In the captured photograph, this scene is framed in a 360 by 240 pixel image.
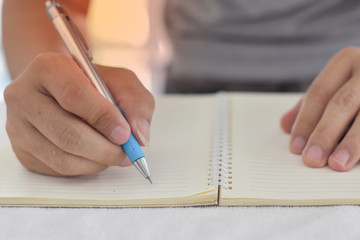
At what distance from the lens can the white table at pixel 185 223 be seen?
42cm

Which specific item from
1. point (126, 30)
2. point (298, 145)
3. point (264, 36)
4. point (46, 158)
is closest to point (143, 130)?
point (46, 158)

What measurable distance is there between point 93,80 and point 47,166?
0.13 metres

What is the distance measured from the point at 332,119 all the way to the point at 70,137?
367mm

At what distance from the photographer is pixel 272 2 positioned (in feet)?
3.00

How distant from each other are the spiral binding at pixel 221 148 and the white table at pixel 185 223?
0.05 meters

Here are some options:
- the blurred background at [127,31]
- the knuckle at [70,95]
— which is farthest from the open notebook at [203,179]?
the blurred background at [127,31]

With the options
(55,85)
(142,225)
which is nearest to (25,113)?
(55,85)

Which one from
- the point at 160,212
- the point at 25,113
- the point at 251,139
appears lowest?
the point at 251,139

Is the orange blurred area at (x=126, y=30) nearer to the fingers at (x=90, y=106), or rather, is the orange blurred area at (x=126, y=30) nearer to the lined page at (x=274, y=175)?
the lined page at (x=274, y=175)

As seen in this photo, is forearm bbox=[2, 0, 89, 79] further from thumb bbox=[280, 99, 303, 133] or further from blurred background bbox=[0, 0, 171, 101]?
blurred background bbox=[0, 0, 171, 101]

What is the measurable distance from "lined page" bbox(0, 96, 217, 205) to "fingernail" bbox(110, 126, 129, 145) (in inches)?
2.3

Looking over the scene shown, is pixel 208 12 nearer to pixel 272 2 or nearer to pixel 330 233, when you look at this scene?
pixel 272 2

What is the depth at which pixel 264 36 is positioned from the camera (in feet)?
3.10

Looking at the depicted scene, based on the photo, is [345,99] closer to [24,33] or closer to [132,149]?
[132,149]
